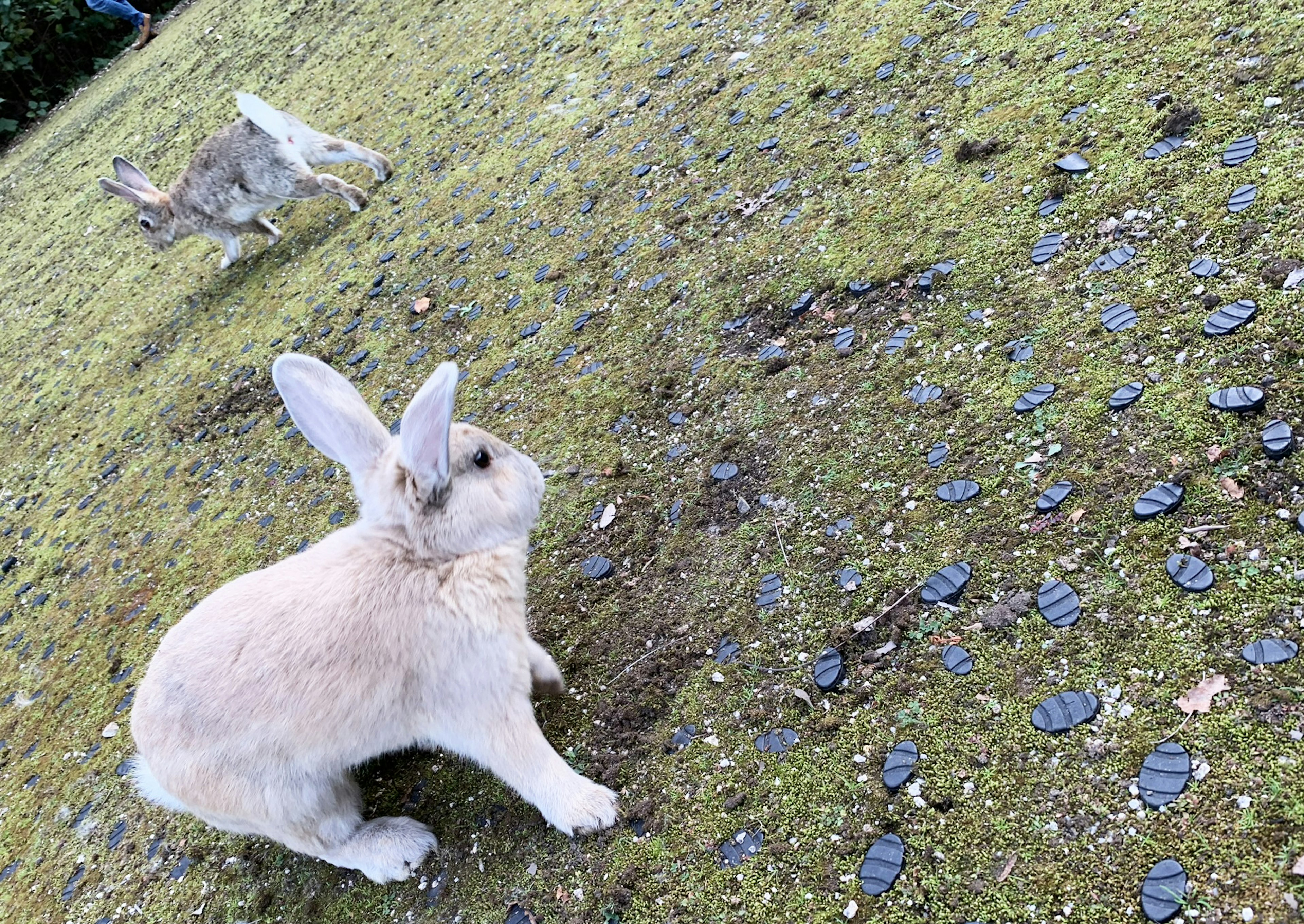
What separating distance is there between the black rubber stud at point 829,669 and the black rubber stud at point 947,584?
0.36m

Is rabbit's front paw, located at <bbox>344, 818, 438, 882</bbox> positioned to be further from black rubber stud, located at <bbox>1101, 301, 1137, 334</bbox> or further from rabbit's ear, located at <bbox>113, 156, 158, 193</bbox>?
rabbit's ear, located at <bbox>113, 156, 158, 193</bbox>

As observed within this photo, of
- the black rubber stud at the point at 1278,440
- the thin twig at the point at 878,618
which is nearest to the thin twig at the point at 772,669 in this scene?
the thin twig at the point at 878,618

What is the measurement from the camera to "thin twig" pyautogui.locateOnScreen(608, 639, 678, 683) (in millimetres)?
3104

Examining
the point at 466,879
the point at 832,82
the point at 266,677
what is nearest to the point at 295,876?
the point at 466,879

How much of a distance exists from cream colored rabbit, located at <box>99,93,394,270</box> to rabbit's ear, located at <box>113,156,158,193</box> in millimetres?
267

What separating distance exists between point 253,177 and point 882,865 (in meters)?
8.14

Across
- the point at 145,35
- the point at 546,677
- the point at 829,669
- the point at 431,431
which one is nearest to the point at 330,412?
the point at 431,431

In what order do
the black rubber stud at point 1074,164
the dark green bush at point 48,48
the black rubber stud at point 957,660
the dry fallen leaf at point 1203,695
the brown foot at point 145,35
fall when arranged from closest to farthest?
1. the dry fallen leaf at point 1203,695
2. the black rubber stud at point 957,660
3. the black rubber stud at point 1074,164
4. the brown foot at point 145,35
5. the dark green bush at point 48,48

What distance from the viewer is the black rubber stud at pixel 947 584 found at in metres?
2.69

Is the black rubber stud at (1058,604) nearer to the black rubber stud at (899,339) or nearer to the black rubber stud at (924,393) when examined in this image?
the black rubber stud at (924,393)

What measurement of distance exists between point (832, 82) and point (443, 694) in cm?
443

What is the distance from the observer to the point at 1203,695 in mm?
2154

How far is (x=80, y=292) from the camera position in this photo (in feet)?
32.4

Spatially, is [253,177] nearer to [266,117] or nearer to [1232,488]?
[266,117]
